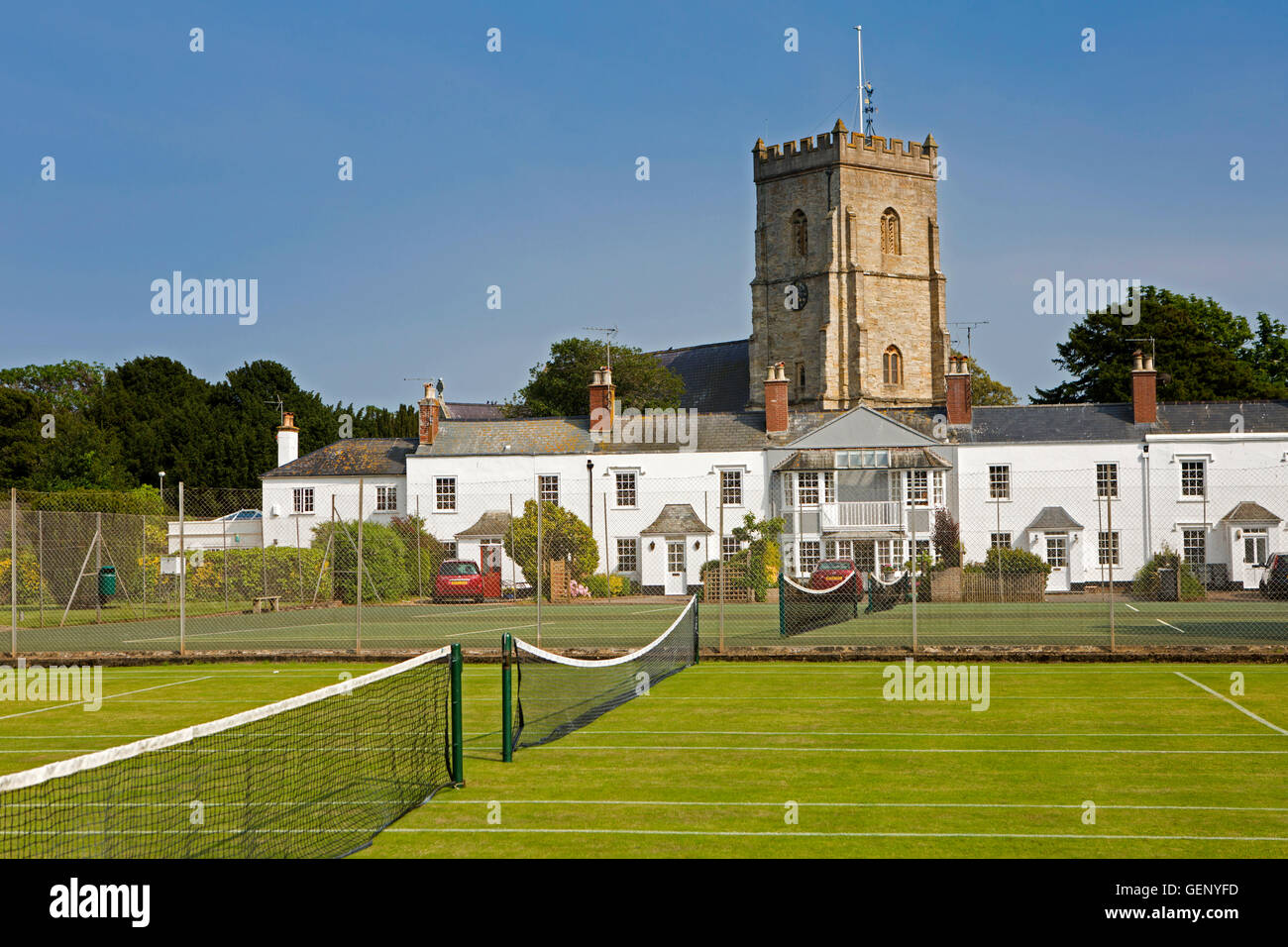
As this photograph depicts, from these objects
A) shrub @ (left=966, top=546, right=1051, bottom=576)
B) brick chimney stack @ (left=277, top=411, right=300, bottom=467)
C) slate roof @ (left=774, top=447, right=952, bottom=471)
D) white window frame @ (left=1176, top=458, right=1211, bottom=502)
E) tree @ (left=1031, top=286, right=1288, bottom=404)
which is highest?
tree @ (left=1031, top=286, right=1288, bottom=404)

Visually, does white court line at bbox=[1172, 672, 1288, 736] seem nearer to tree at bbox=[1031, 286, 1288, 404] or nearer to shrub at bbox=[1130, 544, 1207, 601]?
shrub at bbox=[1130, 544, 1207, 601]

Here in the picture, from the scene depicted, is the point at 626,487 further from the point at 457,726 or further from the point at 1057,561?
the point at 457,726

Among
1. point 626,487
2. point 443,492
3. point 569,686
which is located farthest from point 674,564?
point 569,686

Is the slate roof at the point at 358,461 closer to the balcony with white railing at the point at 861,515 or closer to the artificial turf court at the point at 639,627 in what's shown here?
the balcony with white railing at the point at 861,515

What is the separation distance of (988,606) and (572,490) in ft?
80.8

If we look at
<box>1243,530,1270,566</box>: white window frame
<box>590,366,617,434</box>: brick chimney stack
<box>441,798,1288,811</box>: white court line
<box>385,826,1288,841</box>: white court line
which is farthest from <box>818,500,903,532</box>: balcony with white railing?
<box>385,826,1288,841</box>: white court line

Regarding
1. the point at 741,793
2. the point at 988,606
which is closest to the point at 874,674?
the point at 741,793

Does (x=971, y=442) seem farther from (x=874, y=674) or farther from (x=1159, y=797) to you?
(x=1159, y=797)

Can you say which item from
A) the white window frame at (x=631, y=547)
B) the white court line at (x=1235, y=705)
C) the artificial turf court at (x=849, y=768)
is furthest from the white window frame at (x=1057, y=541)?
the artificial turf court at (x=849, y=768)

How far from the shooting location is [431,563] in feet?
109

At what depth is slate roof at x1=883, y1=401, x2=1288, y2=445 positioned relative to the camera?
5206 centimetres

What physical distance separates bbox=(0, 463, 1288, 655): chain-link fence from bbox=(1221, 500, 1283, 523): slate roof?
0.34ft

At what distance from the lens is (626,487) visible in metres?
54.2

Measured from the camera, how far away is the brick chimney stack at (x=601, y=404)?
56.2m
